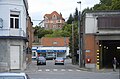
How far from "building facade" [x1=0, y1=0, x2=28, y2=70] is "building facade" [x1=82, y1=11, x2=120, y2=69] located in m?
9.73

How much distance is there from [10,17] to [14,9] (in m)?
1.10

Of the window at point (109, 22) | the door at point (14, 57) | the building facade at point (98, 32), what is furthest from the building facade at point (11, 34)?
the window at point (109, 22)

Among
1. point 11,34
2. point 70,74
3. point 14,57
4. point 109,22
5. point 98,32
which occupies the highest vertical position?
point 109,22

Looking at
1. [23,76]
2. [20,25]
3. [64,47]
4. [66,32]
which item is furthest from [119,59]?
[66,32]

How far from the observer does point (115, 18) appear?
49.8m

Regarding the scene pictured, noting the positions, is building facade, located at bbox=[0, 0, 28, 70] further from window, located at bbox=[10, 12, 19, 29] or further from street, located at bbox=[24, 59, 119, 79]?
street, located at bbox=[24, 59, 119, 79]

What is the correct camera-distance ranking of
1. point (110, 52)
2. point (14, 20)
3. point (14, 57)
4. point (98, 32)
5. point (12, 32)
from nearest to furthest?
point (12, 32) < point (14, 57) < point (14, 20) < point (98, 32) < point (110, 52)

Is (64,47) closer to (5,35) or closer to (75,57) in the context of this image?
(75,57)

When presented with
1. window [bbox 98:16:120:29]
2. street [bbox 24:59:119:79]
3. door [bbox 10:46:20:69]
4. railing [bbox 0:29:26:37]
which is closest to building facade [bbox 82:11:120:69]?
window [bbox 98:16:120:29]

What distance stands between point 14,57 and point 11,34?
112 inches

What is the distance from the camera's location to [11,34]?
149 feet

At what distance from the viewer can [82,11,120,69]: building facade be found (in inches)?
1959

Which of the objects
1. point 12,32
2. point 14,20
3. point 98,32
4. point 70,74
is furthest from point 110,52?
point 70,74

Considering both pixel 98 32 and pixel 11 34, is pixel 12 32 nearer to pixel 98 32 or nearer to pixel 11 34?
pixel 11 34
